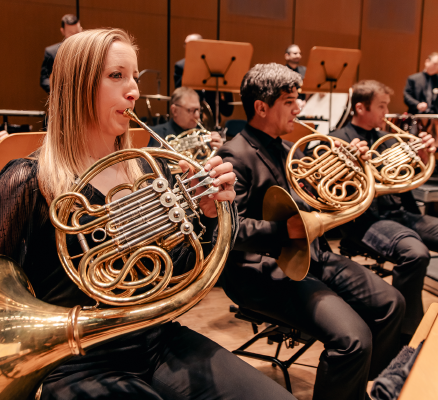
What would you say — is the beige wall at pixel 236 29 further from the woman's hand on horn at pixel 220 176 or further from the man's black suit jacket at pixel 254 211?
the woman's hand on horn at pixel 220 176

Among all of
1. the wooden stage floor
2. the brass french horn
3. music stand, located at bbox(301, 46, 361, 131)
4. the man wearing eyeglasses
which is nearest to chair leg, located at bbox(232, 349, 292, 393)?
the wooden stage floor

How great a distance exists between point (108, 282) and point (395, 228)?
1.94 meters

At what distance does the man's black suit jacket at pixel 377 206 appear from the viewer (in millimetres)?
2457

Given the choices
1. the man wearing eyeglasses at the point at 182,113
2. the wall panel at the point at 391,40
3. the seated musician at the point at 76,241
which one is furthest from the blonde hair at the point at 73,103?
the wall panel at the point at 391,40

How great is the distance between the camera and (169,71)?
5988mm

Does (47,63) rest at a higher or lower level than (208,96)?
higher

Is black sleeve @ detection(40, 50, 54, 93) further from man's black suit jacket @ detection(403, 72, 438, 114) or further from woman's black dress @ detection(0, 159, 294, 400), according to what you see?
man's black suit jacket @ detection(403, 72, 438, 114)

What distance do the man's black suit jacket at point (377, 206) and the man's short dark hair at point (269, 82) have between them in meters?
0.95

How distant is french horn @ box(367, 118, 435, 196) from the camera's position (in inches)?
90.2

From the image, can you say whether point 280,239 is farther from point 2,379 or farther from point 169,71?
point 169,71

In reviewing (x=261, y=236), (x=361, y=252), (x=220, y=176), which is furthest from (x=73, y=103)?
(x=361, y=252)

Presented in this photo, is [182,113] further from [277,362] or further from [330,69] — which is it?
[277,362]

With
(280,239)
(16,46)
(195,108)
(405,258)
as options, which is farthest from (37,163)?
(16,46)

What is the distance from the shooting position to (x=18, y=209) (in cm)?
101
